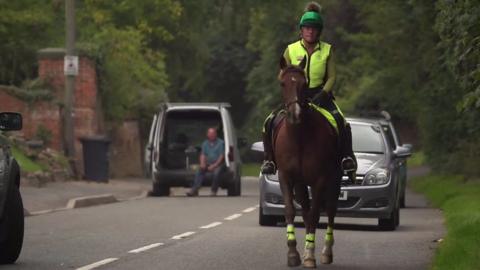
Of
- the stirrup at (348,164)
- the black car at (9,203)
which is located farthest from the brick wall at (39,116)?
the black car at (9,203)

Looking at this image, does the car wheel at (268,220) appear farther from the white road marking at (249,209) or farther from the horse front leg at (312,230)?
the horse front leg at (312,230)

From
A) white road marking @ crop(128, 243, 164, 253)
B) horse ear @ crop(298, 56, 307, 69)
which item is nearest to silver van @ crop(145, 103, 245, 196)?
white road marking @ crop(128, 243, 164, 253)

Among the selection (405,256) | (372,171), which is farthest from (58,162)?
(405,256)

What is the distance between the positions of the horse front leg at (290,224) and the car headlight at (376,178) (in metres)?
6.22

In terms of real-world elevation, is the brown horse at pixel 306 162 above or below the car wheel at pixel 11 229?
above

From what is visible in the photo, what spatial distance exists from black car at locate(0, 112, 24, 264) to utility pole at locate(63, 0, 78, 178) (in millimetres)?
21566

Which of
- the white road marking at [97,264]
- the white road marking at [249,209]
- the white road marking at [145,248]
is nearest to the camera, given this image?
the white road marking at [97,264]

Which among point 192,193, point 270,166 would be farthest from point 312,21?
point 192,193

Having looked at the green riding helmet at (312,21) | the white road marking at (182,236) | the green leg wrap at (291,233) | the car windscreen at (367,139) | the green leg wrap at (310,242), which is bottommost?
the white road marking at (182,236)

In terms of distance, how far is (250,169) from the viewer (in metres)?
75.2

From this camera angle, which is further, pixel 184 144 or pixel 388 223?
pixel 184 144

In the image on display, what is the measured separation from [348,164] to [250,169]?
199 ft

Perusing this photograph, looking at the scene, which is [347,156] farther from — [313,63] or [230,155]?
[230,155]

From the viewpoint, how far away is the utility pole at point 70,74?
35250mm
